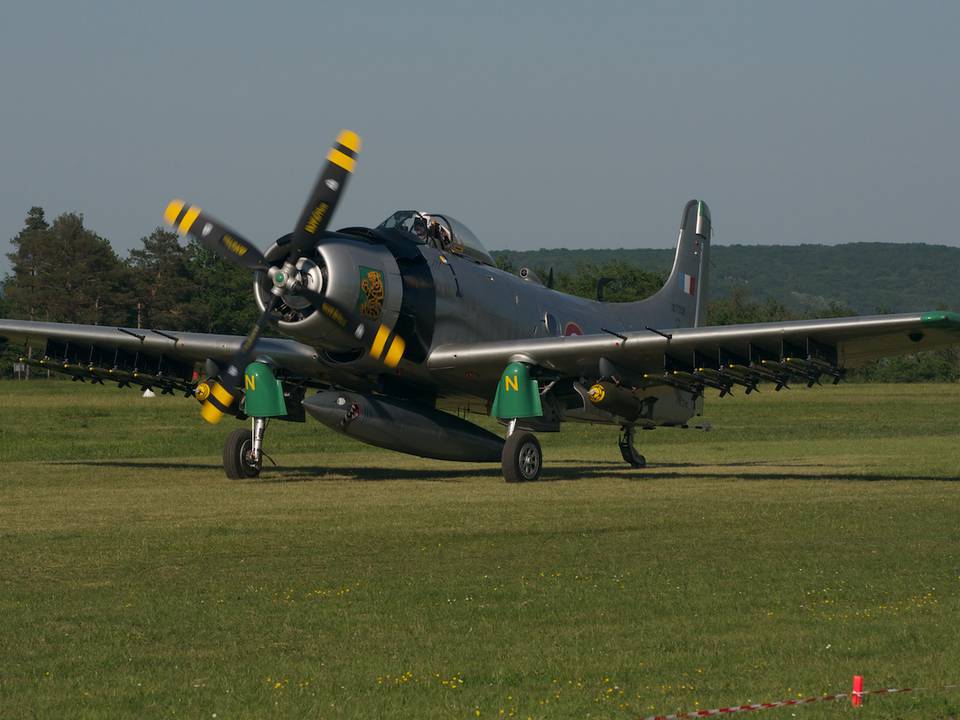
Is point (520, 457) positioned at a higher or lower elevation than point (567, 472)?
higher

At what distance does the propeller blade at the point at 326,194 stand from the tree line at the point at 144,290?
3539 inches

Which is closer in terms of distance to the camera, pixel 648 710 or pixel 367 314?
pixel 648 710

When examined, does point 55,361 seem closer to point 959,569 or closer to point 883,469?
point 883,469

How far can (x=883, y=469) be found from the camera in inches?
1011

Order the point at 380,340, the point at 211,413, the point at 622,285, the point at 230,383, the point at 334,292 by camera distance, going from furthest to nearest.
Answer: the point at 622,285 < the point at 230,383 < the point at 211,413 < the point at 380,340 < the point at 334,292

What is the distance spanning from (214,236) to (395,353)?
A: 3.16 metres

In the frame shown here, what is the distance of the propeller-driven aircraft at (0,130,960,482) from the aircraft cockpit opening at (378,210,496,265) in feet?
0.09

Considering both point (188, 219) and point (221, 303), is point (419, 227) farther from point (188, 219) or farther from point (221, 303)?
point (221, 303)

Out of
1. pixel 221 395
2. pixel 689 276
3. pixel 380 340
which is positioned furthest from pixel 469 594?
pixel 689 276

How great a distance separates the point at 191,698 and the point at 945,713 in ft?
12.9

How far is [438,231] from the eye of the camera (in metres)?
22.7

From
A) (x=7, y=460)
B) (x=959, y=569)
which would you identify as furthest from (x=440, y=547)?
(x=7, y=460)

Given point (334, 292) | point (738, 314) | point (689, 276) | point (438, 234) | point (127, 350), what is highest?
point (738, 314)

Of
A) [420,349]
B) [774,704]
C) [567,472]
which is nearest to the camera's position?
[774,704]
